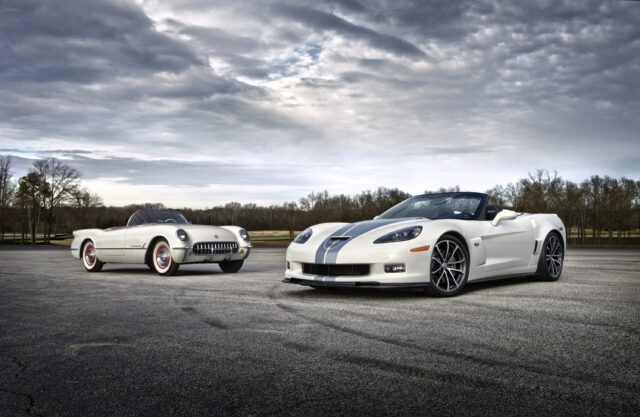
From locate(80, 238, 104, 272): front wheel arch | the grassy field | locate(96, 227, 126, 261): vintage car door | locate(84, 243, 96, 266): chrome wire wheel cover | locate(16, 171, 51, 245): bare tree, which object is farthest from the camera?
the grassy field

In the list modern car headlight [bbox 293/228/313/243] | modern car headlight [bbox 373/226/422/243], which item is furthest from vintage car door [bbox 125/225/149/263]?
modern car headlight [bbox 373/226/422/243]

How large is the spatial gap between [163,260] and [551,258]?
7.01 meters

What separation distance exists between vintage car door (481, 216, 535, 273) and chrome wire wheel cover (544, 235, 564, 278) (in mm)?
497

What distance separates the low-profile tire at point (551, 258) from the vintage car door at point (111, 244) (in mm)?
7928

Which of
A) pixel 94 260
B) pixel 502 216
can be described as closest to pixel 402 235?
pixel 502 216

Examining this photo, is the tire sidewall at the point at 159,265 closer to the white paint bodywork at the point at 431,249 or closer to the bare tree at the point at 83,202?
the white paint bodywork at the point at 431,249

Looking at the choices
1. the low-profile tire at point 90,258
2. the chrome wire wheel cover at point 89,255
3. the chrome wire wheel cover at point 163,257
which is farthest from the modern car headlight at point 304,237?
the chrome wire wheel cover at point 89,255

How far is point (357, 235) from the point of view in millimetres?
6566

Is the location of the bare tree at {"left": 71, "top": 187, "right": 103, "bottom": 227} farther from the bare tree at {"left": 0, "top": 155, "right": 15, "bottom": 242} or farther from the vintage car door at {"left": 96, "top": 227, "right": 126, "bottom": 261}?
the vintage car door at {"left": 96, "top": 227, "right": 126, "bottom": 261}

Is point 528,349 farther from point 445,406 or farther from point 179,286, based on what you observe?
point 179,286

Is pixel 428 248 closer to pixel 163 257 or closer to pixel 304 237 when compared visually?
pixel 304 237

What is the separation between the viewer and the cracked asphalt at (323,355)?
8.62ft

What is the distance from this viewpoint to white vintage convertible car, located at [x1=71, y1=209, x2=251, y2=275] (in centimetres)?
997

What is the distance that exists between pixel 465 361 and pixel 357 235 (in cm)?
329
